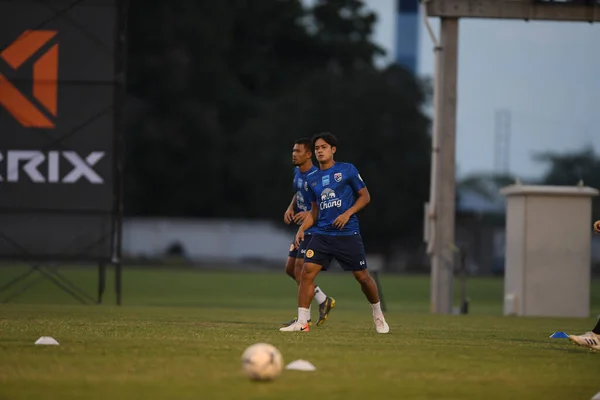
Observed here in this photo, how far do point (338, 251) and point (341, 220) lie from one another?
0.42 meters

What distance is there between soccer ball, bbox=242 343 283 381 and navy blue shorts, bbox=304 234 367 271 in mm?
Answer: 4993

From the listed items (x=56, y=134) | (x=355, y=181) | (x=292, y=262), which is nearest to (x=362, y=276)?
(x=355, y=181)

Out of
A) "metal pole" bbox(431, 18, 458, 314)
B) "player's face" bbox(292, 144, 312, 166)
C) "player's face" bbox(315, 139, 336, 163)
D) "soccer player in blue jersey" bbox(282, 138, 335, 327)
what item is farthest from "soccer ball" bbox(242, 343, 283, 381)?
"metal pole" bbox(431, 18, 458, 314)

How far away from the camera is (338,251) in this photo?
44.9ft

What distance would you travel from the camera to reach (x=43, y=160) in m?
22.4

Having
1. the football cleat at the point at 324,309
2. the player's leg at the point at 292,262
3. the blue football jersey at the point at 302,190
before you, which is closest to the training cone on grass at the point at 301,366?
the blue football jersey at the point at 302,190

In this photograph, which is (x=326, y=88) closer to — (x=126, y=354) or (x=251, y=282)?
(x=251, y=282)

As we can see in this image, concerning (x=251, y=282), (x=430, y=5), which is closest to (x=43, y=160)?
(x=430, y=5)

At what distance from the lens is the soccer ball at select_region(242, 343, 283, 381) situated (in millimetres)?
8594

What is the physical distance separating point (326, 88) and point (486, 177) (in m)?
25.3

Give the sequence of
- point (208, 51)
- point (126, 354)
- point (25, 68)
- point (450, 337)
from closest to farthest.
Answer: point (126, 354)
point (450, 337)
point (25, 68)
point (208, 51)

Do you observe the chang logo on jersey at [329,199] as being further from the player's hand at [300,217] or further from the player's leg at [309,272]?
the player's hand at [300,217]

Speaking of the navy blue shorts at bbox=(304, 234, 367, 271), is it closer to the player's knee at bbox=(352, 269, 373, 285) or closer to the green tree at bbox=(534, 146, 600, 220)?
the player's knee at bbox=(352, 269, 373, 285)

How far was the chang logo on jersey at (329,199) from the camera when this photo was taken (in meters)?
13.7
